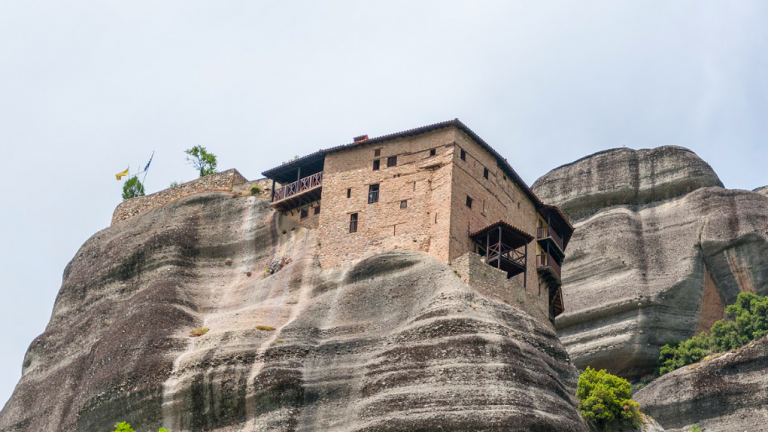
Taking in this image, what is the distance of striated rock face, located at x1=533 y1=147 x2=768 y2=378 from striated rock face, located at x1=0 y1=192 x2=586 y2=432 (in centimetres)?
2645

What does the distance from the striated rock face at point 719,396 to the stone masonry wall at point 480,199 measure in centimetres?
1151

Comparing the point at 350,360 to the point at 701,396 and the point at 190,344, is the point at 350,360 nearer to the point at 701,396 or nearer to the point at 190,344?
the point at 190,344

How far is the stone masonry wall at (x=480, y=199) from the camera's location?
57125mm

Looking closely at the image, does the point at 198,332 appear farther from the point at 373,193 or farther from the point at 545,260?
the point at 545,260

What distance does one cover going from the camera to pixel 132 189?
77750 mm

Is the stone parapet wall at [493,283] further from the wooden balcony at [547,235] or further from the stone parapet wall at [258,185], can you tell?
the stone parapet wall at [258,185]

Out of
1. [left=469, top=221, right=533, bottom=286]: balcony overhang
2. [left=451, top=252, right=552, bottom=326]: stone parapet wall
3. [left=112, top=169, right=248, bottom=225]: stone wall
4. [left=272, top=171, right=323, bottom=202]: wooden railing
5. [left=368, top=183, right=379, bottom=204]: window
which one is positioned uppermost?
[left=112, top=169, right=248, bottom=225]: stone wall

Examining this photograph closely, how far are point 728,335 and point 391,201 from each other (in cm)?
2745

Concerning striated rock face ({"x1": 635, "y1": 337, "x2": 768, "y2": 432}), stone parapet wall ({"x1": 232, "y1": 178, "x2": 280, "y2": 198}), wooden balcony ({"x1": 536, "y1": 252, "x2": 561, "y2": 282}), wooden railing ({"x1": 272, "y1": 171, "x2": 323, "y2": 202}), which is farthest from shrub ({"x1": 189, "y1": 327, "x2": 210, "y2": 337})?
striated rock face ({"x1": 635, "y1": 337, "x2": 768, "y2": 432})

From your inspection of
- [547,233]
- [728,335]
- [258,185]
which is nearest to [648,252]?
[728,335]

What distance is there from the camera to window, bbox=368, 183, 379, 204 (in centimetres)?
5975

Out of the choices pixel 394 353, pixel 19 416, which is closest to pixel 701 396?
pixel 394 353

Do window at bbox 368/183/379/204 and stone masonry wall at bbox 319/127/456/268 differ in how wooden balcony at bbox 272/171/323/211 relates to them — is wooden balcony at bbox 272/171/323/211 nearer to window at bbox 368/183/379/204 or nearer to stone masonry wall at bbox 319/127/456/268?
stone masonry wall at bbox 319/127/456/268

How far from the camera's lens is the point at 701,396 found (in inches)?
2559
